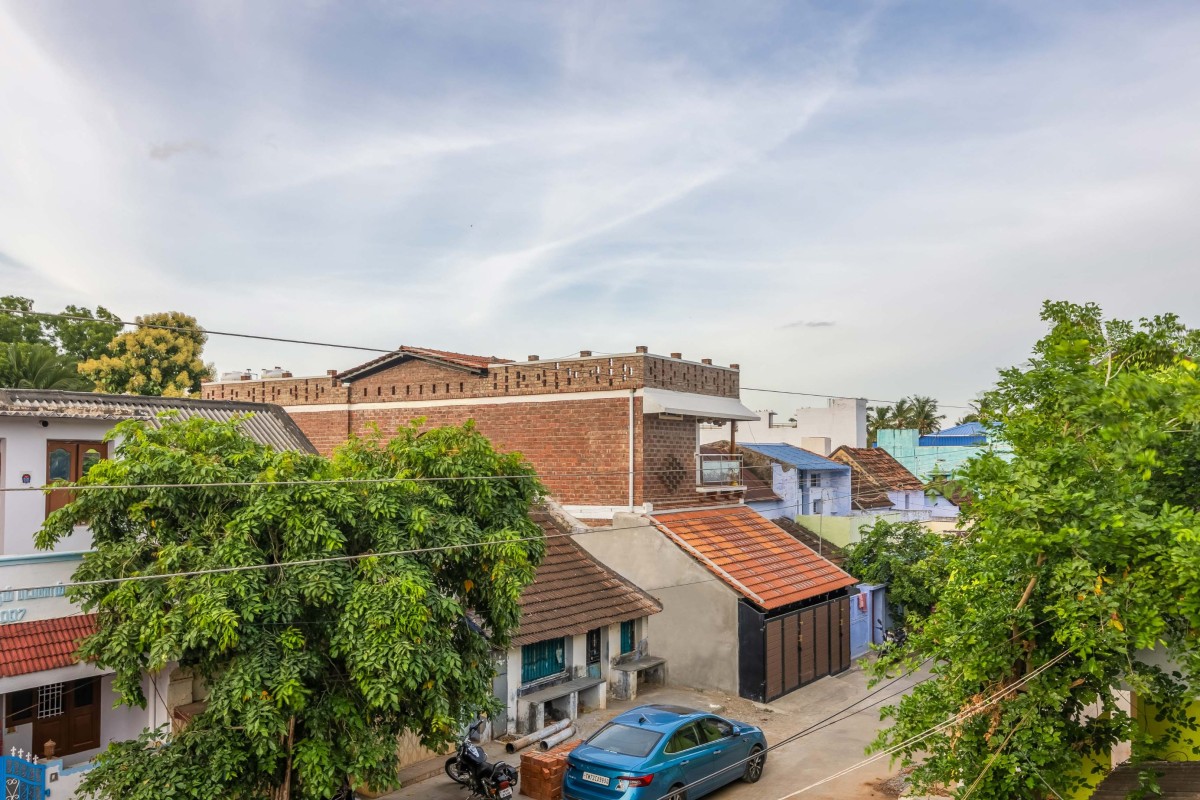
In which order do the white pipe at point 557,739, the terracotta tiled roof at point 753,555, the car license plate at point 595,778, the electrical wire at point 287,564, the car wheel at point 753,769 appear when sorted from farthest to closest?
the terracotta tiled roof at point 753,555 < the white pipe at point 557,739 < the car wheel at point 753,769 < the car license plate at point 595,778 < the electrical wire at point 287,564

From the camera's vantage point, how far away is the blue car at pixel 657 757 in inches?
463

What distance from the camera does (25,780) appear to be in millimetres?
10039

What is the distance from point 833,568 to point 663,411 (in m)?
7.17

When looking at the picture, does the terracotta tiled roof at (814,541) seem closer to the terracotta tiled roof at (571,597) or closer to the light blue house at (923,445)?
the terracotta tiled roof at (571,597)

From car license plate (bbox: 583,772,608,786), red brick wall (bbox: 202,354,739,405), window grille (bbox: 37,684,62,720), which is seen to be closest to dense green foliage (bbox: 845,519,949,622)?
red brick wall (bbox: 202,354,739,405)

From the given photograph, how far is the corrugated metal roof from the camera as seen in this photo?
12711mm

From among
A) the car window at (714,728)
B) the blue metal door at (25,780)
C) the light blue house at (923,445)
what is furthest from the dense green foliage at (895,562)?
the blue metal door at (25,780)

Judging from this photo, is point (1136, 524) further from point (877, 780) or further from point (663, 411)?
point (663, 411)

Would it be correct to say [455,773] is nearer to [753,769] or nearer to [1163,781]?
[753,769]

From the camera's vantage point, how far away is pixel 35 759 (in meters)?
10.5

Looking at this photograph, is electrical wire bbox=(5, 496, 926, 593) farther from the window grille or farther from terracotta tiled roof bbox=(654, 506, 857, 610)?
terracotta tiled roof bbox=(654, 506, 857, 610)

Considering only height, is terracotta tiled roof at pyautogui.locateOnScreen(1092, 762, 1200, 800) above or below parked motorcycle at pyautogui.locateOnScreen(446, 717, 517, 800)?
above

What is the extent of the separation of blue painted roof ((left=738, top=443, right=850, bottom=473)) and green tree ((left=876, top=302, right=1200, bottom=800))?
21.8 meters

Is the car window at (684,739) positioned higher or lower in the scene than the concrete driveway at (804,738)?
higher
